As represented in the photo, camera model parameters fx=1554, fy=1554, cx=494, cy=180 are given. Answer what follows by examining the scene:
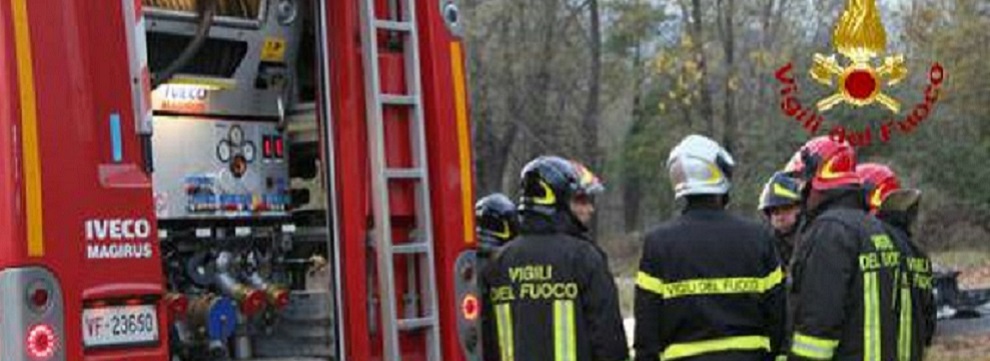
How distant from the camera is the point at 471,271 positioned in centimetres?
652

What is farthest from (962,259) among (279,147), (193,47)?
(193,47)

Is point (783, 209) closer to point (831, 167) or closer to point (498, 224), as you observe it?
point (498, 224)

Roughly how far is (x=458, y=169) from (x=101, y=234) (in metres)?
1.72

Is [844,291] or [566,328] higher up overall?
[844,291]

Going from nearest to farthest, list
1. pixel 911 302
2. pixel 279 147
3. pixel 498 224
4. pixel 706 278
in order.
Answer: pixel 706 278
pixel 911 302
pixel 279 147
pixel 498 224

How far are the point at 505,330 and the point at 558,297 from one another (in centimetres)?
34

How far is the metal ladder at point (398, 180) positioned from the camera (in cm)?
629

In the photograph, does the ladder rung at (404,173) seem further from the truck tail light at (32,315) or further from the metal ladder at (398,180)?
the truck tail light at (32,315)

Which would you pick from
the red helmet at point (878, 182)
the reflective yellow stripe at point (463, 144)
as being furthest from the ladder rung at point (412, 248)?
the red helmet at point (878, 182)

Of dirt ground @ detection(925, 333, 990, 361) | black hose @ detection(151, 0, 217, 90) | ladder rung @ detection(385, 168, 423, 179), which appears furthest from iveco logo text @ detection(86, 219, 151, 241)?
dirt ground @ detection(925, 333, 990, 361)

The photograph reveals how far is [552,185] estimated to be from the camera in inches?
235

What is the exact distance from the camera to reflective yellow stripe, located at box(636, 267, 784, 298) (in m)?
5.60

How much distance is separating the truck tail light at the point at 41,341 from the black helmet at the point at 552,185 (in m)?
1.89

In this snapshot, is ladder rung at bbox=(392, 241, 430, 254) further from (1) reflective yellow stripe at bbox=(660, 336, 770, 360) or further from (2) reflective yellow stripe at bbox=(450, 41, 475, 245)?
(1) reflective yellow stripe at bbox=(660, 336, 770, 360)
